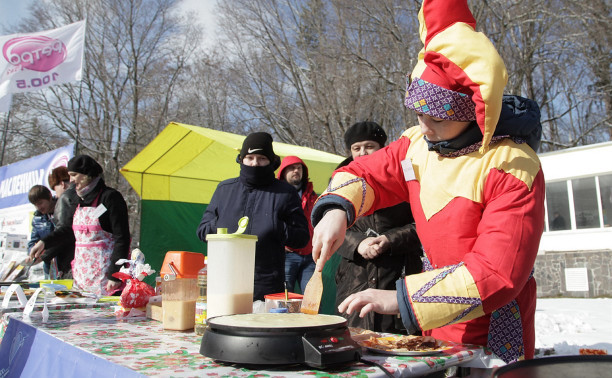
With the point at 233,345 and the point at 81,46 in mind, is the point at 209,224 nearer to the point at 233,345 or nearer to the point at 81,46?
the point at 233,345

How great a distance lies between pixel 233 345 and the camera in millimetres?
914

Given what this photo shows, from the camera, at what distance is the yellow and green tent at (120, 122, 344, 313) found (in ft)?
20.1

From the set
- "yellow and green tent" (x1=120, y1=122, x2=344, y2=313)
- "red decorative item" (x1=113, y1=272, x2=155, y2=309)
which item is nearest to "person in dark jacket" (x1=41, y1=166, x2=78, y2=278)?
"yellow and green tent" (x1=120, y1=122, x2=344, y2=313)

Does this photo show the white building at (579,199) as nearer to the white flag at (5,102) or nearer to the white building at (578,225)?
the white building at (578,225)

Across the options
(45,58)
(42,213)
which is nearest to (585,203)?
(42,213)

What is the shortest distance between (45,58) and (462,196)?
805 cm

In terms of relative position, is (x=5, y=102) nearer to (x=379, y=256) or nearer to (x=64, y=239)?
(x=64, y=239)

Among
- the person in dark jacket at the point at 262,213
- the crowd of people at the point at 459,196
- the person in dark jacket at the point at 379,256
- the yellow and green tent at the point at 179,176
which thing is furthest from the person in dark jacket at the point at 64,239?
the crowd of people at the point at 459,196

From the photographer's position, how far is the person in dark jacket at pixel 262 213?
109 inches

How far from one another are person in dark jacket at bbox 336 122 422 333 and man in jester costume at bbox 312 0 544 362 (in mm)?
902

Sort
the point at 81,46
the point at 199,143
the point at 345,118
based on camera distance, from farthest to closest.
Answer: the point at 345,118 < the point at 81,46 < the point at 199,143

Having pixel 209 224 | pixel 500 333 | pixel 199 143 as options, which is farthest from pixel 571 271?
pixel 500 333

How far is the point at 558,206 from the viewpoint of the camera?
39.7 feet

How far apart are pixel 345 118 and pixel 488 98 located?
14181 millimetres
